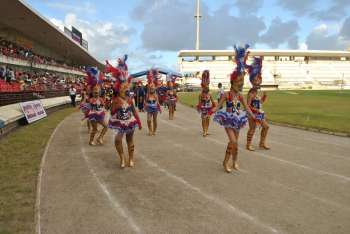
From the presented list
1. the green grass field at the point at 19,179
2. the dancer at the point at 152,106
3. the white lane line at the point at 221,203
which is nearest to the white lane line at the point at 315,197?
the white lane line at the point at 221,203

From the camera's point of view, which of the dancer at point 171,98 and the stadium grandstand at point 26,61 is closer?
the stadium grandstand at point 26,61

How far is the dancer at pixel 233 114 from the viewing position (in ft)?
29.2

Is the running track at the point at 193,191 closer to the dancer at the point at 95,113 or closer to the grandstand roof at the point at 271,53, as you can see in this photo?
the dancer at the point at 95,113

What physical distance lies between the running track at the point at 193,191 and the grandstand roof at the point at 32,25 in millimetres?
20180

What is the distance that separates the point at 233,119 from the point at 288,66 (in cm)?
11466

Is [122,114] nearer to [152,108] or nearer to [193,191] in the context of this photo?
[193,191]

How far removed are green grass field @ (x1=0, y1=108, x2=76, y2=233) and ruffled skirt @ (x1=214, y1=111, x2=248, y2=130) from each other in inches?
165

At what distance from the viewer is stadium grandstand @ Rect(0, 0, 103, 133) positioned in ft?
63.2

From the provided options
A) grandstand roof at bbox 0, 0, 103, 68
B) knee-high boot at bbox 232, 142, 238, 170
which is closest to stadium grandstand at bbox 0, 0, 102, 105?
grandstand roof at bbox 0, 0, 103, 68

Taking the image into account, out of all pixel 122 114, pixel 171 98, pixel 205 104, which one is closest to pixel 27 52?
pixel 171 98

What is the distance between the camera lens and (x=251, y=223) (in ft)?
18.3

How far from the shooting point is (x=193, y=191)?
23.7 feet

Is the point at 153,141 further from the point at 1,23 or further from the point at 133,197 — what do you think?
the point at 1,23

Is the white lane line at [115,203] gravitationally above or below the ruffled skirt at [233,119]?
below
